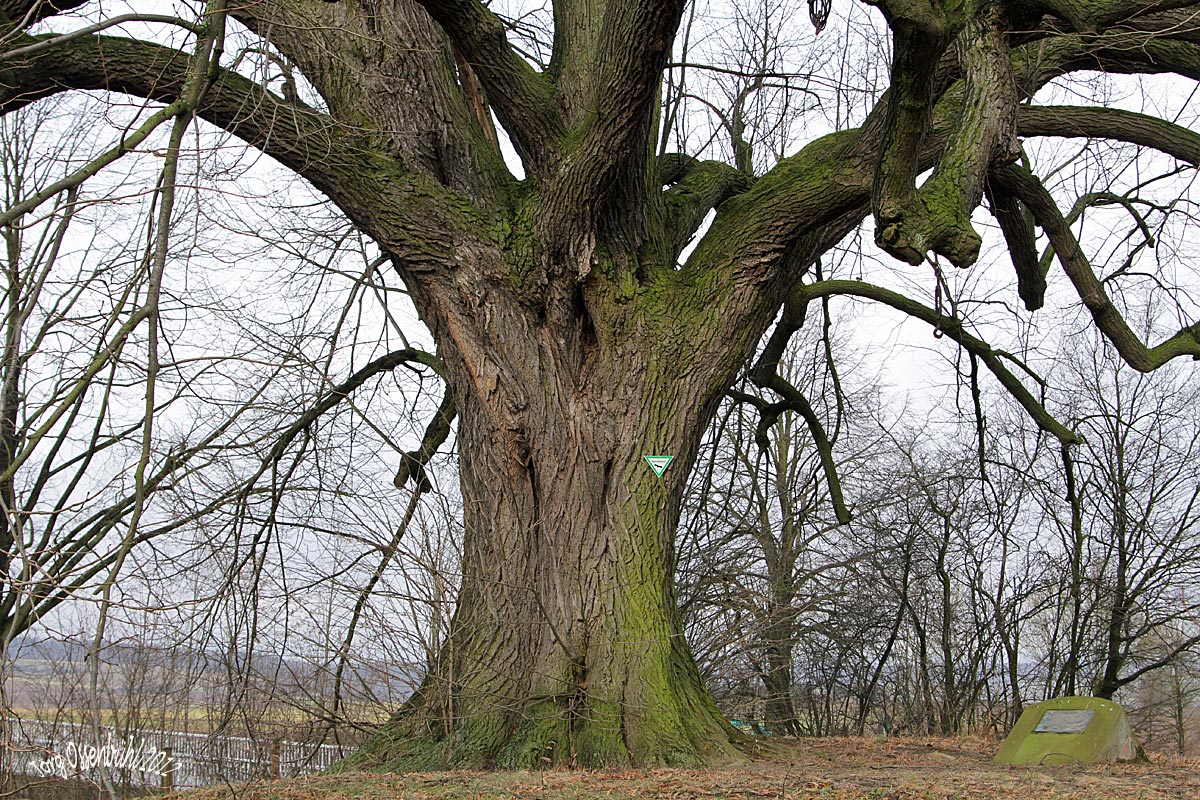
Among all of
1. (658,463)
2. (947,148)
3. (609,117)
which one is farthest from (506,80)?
(947,148)

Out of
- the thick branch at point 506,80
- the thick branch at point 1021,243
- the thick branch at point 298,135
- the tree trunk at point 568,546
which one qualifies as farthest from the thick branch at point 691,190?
the thick branch at point 1021,243

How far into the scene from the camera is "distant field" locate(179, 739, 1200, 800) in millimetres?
4109

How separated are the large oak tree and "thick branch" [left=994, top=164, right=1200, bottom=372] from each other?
594mm

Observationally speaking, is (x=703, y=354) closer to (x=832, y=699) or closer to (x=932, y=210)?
(x=932, y=210)

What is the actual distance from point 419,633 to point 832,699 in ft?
38.9

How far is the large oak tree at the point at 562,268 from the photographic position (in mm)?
5008

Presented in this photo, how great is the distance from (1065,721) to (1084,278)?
3.09 metres

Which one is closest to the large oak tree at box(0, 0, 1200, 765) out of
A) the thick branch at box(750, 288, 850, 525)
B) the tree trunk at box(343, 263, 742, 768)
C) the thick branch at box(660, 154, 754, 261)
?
the tree trunk at box(343, 263, 742, 768)

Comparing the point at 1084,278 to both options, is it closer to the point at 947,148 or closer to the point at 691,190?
the point at 691,190

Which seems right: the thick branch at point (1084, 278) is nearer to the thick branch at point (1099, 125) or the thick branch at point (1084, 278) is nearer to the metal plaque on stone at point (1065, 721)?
the thick branch at point (1099, 125)

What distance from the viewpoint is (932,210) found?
406 cm

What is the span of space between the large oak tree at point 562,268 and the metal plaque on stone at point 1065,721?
273 centimetres

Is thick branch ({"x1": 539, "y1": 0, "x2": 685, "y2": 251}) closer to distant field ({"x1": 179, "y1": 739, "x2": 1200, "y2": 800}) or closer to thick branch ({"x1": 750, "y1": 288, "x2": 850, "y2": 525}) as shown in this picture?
thick branch ({"x1": 750, "y1": 288, "x2": 850, "y2": 525})

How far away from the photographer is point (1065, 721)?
6.82m
